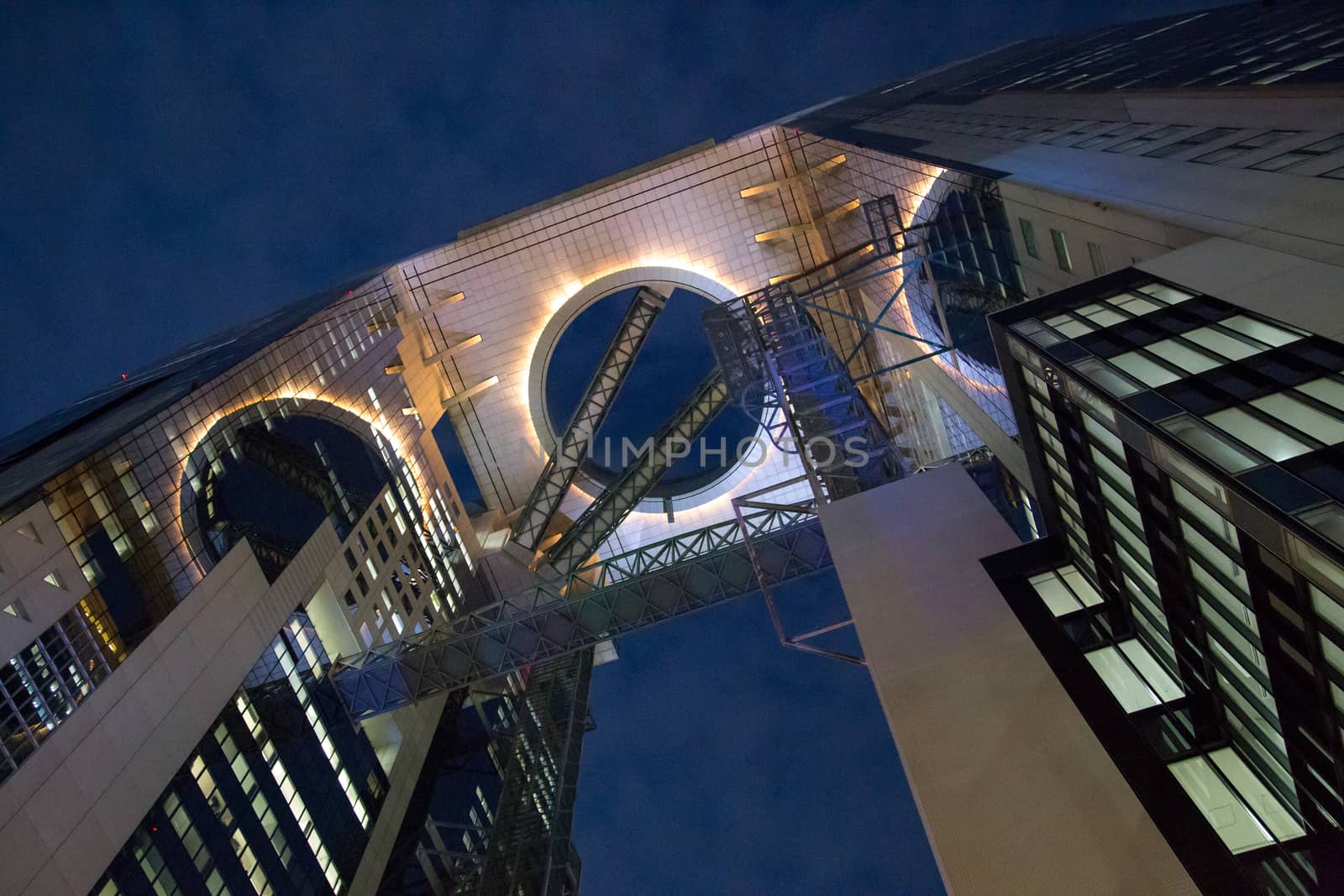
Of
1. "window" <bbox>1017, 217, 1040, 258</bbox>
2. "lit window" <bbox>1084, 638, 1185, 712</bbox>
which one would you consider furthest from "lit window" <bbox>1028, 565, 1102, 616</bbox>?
"window" <bbox>1017, 217, 1040, 258</bbox>

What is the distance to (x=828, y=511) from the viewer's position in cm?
2561

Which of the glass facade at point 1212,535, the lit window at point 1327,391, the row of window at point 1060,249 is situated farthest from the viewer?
the row of window at point 1060,249

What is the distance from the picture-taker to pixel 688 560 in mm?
32906

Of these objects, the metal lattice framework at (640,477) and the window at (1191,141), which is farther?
the metal lattice framework at (640,477)

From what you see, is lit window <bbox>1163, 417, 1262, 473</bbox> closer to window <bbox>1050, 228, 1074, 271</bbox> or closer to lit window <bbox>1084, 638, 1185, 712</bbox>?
lit window <bbox>1084, 638, 1185, 712</bbox>

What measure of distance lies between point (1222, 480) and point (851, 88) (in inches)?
2905

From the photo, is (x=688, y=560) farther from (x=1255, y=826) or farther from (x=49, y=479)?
(x=1255, y=826)

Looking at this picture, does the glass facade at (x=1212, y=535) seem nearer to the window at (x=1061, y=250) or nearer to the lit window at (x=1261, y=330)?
the lit window at (x=1261, y=330)

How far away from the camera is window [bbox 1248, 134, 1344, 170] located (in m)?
16.3

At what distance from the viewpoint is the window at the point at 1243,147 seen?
58.7 ft

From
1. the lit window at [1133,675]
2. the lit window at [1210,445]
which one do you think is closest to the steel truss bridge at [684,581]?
the lit window at [1133,675]

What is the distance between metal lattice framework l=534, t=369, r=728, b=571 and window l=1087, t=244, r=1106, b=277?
92.3 ft

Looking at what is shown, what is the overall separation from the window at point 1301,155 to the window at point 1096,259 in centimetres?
298

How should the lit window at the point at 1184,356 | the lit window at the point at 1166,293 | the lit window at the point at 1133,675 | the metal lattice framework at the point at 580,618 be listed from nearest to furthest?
the lit window at the point at 1184,356, the lit window at the point at 1166,293, the lit window at the point at 1133,675, the metal lattice framework at the point at 580,618
